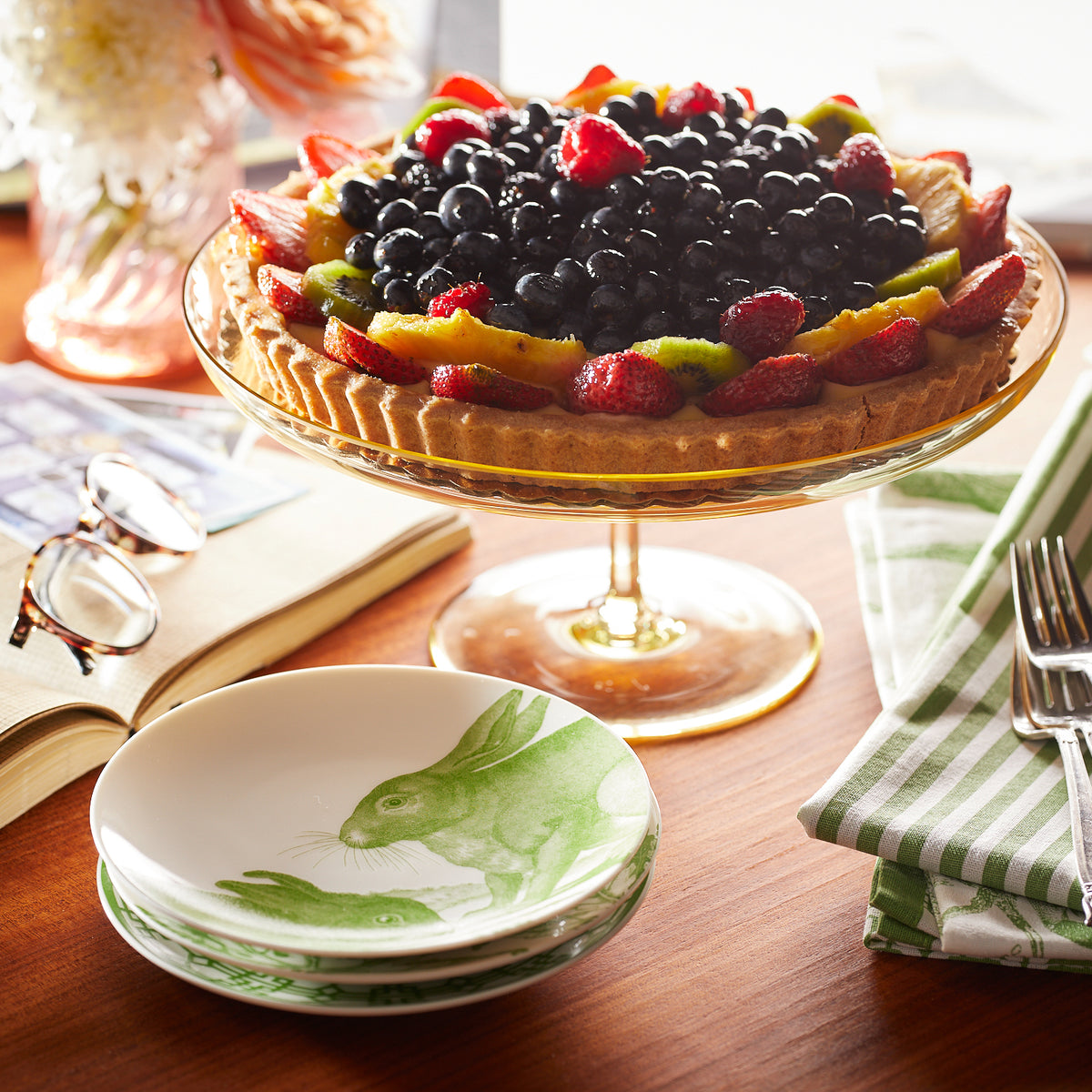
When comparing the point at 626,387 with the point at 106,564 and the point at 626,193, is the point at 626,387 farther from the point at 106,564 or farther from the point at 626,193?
the point at 106,564

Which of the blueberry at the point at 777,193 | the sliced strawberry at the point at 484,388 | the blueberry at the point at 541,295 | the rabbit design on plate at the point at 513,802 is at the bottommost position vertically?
the rabbit design on plate at the point at 513,802

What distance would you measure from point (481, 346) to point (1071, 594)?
55 centimetres

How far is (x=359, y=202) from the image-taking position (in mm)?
1157

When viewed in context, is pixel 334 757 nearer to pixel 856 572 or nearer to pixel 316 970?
pixel 316 970

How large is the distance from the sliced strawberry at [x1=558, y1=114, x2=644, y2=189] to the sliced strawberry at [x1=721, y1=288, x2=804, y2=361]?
0.19m

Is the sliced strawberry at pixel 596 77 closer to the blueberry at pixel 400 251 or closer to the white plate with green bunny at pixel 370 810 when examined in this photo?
the blueberry at pixel 400 251

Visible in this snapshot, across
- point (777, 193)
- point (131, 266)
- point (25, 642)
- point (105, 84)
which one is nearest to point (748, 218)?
point (777, 193)

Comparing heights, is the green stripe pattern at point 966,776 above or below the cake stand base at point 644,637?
above

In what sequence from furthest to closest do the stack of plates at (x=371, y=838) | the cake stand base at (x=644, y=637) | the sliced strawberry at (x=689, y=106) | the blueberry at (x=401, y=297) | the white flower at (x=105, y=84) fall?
the white flower at (x=105, y=84) < the sliced strawberry at (x=689, y=106) < the cake stand base at (x=644, y=637) < the blueberry at (x=401, y=297) < the stack of plates at (x=371, y=838)

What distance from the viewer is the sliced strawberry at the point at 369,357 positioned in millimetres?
1022

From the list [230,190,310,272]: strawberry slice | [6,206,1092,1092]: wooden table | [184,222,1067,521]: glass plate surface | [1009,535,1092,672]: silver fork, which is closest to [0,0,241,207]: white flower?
Result: [230,190,310,272]: strawberry slice

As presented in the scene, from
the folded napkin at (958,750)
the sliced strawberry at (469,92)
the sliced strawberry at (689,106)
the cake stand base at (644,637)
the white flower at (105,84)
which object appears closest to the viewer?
the folded napkin at (958,750)

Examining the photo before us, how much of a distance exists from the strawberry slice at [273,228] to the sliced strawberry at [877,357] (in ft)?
1.63

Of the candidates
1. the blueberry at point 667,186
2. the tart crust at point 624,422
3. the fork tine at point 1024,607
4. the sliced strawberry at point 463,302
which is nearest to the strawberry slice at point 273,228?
the tart crust at point 624,422
